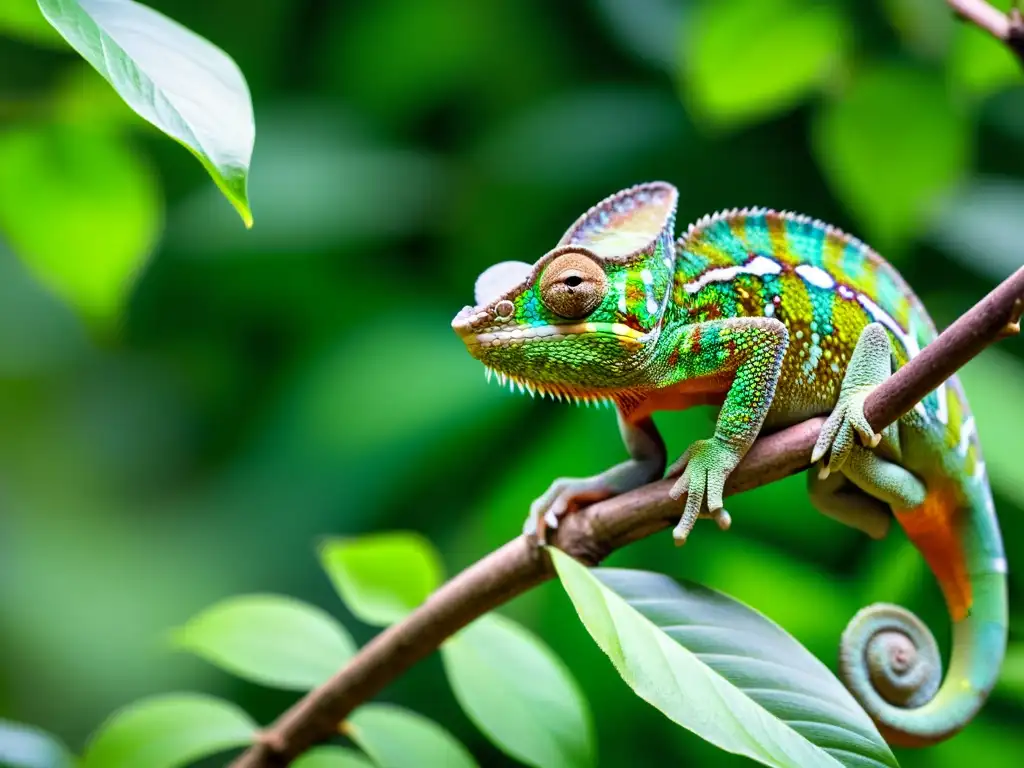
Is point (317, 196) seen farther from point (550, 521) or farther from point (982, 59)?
point (550, 521)

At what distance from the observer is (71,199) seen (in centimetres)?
151

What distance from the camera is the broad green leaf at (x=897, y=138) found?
5.94 ft

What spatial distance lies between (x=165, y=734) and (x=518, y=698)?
1.48ft

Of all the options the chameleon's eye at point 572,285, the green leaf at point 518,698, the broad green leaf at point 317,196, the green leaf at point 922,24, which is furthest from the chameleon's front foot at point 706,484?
the broad green leaf at point 317,196

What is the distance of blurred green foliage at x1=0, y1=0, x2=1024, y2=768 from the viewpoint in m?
2.33

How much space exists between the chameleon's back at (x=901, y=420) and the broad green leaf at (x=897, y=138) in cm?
70

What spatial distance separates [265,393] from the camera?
3432mm

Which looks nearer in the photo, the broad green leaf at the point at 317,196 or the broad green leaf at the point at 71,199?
the broad green leaf at the point at 71,199

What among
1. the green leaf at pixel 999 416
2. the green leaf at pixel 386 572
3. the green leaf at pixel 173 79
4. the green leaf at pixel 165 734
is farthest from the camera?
the green leaf at pixel 999 416

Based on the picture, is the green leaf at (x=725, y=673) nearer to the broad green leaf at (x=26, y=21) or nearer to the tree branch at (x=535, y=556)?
the tree branch at (x=535, y=556)

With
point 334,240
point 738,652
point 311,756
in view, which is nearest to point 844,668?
point 738,652

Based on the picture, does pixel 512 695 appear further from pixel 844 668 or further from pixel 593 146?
pixel 593 146

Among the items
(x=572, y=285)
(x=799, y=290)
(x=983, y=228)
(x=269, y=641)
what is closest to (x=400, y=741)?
(x=269, y=641)

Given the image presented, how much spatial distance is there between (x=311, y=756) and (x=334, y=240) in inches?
88.3
